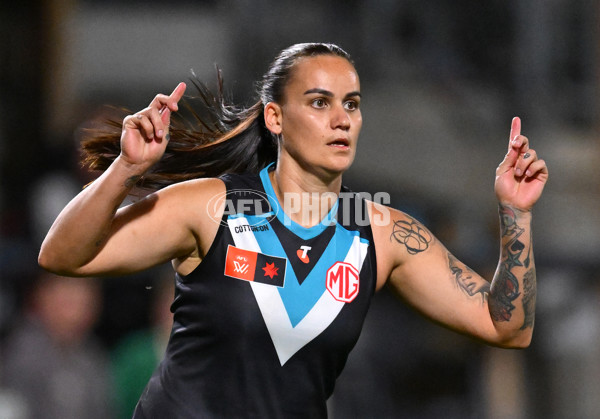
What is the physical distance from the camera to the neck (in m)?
3.08

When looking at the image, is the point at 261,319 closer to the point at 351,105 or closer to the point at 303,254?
the point at 303,254

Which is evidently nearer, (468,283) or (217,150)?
(468,283)

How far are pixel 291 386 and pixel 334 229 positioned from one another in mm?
558

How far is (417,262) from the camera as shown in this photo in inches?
124

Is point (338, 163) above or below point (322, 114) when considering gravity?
below

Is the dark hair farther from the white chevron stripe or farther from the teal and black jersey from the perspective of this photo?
the white chevron stripe

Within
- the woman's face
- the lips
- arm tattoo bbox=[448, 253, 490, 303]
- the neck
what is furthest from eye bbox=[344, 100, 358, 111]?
arm tattoo bbox=[448, 253, 490, 303]

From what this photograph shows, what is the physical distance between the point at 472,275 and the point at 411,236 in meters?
0.26

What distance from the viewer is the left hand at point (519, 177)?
9.73 ft

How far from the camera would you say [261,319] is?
9.27ft

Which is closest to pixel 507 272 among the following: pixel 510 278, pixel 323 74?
pixel 510 278

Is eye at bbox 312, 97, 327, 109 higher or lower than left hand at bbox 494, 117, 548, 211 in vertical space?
higher

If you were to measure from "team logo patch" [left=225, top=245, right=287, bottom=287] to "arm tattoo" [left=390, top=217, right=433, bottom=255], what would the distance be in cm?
47

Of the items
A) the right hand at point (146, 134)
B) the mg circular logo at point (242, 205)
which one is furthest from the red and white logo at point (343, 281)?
the right hand at point (146, 134)
